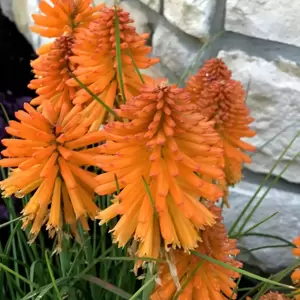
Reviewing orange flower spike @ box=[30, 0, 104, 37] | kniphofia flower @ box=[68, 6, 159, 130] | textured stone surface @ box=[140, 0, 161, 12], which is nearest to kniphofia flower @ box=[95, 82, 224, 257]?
kniphofia flower @ box=[68, 6, 159, 130]

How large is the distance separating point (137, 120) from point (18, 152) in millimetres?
142

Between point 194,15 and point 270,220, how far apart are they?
480 mm

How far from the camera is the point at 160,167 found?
1.65ft

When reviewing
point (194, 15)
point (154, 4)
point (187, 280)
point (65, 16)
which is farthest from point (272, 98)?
point (187, 280)

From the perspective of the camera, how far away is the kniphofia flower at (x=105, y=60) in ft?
2.04

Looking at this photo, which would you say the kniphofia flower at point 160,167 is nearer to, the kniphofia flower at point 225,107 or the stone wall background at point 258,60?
the kniphofia flower at point 225,107

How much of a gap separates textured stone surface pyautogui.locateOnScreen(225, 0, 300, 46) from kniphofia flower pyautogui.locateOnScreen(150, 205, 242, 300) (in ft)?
1.85

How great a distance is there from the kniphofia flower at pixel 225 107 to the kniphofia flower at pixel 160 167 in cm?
20

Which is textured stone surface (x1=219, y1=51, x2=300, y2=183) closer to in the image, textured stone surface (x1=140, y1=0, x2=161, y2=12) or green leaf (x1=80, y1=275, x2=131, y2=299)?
textured stone surface (x1=140, y1=0, x2=161, y2=12)

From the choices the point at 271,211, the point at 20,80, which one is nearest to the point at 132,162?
the point at 271,211

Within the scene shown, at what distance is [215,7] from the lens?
41.5 inches

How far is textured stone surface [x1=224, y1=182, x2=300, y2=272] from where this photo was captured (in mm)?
1158

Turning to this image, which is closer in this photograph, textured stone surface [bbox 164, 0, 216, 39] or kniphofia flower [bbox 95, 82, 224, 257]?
kniphofia flower [bbox 95, 82, 224, 257]

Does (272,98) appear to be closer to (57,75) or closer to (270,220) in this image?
(270,220)
